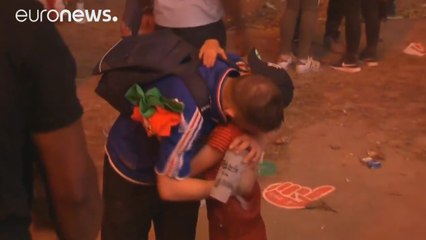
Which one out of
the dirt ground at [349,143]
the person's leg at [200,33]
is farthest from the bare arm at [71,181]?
the person's leg at [200,33]

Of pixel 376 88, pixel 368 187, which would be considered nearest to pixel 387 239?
pixel 368 187

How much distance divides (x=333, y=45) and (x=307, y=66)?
48 centimetres

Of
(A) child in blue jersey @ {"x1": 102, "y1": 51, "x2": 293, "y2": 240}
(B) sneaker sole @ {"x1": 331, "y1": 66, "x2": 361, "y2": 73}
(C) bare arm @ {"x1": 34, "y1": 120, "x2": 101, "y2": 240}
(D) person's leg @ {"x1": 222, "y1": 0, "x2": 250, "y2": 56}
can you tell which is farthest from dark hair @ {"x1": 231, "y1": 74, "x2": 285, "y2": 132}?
(B) sneaker sole @ {"x1": 331, "y1": 66, "x2": 361, "y2": 73}

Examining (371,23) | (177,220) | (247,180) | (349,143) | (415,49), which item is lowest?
(415,49)

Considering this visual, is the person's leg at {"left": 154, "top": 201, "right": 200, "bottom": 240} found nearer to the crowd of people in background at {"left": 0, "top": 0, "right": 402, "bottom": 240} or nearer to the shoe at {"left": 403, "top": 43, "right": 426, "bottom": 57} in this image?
the crowd of people in background at {"left": 0, "top": 0, "right": 402, "bottom": 240}

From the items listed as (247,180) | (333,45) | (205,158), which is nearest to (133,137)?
(205,158)

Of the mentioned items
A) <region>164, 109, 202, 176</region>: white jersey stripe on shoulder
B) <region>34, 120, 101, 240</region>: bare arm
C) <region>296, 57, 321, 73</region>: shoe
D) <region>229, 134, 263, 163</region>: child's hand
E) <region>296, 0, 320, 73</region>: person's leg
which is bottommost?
<region>296, 57, 321, 73</region>: shoe

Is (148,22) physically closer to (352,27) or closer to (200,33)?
Result: (200,33)

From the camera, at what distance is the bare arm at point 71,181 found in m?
0.95

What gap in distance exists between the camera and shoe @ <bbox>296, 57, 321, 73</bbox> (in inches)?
149

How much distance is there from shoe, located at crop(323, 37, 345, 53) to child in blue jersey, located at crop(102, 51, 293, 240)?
2.58 metres

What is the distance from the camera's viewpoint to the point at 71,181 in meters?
1.00

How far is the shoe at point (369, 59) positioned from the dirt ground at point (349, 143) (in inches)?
1.9

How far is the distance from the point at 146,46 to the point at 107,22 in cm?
326
